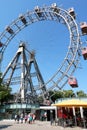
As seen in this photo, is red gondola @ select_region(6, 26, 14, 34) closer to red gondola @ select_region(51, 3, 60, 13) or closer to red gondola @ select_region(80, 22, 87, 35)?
red gondola @ select_region(51, 3, 60, 13)

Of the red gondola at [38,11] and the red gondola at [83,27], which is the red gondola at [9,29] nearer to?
the red gondola at [38,11]

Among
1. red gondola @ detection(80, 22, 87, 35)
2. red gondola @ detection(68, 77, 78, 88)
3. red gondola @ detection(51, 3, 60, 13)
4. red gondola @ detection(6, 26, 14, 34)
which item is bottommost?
red gondola @ detection(68, 77, 78, 88)

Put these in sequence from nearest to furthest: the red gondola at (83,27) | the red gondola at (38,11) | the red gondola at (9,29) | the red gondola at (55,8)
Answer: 1. the red gondola at (83,27)
2. the red gondola at (55,8)
3. the red gondola at (38,11)
4. the red gondola at (9,29)

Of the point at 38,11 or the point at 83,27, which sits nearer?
the point at 83,27

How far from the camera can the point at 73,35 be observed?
47.0 meters

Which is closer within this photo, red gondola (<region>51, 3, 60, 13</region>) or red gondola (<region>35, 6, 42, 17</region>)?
red gondola (<region>51, 3, 60, 13</region>)

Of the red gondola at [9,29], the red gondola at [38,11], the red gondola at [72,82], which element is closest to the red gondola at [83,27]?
the red gondola at [72,82]

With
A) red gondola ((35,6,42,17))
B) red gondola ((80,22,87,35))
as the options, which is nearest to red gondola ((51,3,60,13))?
red gondola ((35,6,42,17))

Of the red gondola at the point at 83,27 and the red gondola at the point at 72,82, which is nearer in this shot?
the red gondola at the point at 72,82

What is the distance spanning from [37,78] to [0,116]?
16.7 meters

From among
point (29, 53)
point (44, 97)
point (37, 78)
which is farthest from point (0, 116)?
point (29, 53)

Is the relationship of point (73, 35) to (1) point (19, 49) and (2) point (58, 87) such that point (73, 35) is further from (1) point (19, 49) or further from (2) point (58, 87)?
(1) point (19, 49)

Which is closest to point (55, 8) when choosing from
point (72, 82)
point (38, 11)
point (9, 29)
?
point (38, 11)

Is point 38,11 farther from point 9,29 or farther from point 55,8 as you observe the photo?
point 9,29
